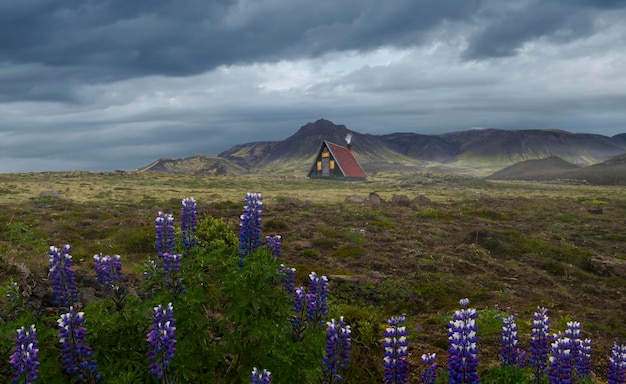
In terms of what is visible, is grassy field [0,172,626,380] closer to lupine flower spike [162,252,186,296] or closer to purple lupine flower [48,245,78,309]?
lupine flower spike [162,252,186,296]

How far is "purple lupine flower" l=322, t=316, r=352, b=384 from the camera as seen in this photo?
4809 mm

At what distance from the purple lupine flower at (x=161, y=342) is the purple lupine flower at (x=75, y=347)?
0.65m

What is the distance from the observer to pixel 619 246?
877 inches

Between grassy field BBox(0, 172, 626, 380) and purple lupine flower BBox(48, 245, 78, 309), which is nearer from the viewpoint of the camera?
purple lupine flower BBox(48, 245, 78, 309)

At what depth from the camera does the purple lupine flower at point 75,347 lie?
4285 millimetres

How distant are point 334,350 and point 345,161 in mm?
86475

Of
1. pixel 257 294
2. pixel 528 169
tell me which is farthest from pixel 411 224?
pixel 528 169

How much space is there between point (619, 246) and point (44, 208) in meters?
33.1

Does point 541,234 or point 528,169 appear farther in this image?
point 528,169

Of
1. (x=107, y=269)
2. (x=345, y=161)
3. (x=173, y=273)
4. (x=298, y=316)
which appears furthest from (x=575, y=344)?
(x=345, y=161)

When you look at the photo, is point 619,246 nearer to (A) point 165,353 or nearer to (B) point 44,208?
(A) point 165,353

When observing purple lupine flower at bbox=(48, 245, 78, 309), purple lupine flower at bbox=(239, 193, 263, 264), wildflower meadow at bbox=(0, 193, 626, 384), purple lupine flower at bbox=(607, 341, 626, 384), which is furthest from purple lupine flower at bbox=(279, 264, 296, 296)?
purple lupine flower at bbox=(607, 341, 626, 384)

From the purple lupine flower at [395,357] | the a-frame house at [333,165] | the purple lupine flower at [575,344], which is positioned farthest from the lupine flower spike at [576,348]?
the a-frame house at [333,165]

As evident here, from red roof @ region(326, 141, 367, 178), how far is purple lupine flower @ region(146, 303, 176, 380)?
8279 centimetres
